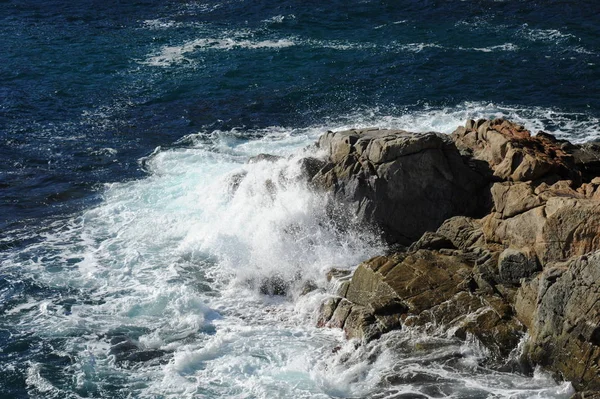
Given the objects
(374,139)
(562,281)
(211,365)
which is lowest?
(211,365)

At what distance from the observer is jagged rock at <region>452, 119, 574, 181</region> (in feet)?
93.0

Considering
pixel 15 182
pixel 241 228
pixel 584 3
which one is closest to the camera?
pixel 241 228

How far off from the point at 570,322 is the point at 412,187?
8.98 metres

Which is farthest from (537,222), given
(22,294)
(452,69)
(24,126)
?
(24,126)

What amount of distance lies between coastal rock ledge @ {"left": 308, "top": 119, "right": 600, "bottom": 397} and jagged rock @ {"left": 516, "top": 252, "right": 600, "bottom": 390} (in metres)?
0.03

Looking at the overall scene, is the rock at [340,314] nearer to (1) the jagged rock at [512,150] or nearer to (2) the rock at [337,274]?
(2) the rock at [337,274]

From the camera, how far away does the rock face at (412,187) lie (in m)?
29.4

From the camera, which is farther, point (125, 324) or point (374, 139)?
point (374, 139)

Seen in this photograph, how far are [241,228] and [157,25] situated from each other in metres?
31.6

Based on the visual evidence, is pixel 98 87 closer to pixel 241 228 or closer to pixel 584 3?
pixel 241 228

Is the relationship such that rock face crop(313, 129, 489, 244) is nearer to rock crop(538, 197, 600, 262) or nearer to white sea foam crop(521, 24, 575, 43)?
rock crop(538, 197, 600, 262)

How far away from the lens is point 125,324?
90.0 ft

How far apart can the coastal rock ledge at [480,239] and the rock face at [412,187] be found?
0.04 meters

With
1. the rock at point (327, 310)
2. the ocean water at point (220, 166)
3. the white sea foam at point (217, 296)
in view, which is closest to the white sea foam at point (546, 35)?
the ocean water at point (220, 166)
